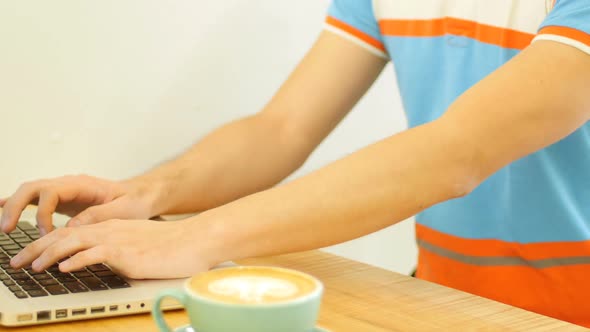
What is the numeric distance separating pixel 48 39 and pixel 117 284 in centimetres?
57

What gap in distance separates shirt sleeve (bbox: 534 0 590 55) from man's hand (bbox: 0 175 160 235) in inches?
20.9

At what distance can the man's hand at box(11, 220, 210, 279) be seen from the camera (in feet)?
2.67

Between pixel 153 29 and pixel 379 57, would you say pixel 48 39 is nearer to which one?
pixel 153 29

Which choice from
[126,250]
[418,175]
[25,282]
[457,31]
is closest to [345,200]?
[418,175]

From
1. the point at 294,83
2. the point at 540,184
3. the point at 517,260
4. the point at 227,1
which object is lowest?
the point at 517,260

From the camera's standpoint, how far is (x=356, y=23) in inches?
50.2

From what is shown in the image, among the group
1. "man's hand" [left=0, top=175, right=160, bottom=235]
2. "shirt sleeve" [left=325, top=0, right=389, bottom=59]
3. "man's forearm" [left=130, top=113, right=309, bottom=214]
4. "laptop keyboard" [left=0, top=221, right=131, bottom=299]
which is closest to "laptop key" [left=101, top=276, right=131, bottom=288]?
"laptop keyboard" [left=0, top=221, right=131, bottom=299]

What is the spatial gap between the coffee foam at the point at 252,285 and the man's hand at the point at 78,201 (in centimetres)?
43

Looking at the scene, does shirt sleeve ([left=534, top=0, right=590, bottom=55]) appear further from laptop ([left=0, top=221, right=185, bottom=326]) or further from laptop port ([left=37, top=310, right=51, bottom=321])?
laptop port ([left=37, top=310, right=51, bottom=321])

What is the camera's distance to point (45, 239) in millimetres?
850

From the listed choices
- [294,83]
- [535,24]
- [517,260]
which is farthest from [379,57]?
[517,260]

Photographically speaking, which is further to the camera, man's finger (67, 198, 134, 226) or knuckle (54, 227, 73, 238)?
man's finger (67, 198, 134, 226)

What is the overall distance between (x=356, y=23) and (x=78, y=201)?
0.50 m

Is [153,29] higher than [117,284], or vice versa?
[153,29]
